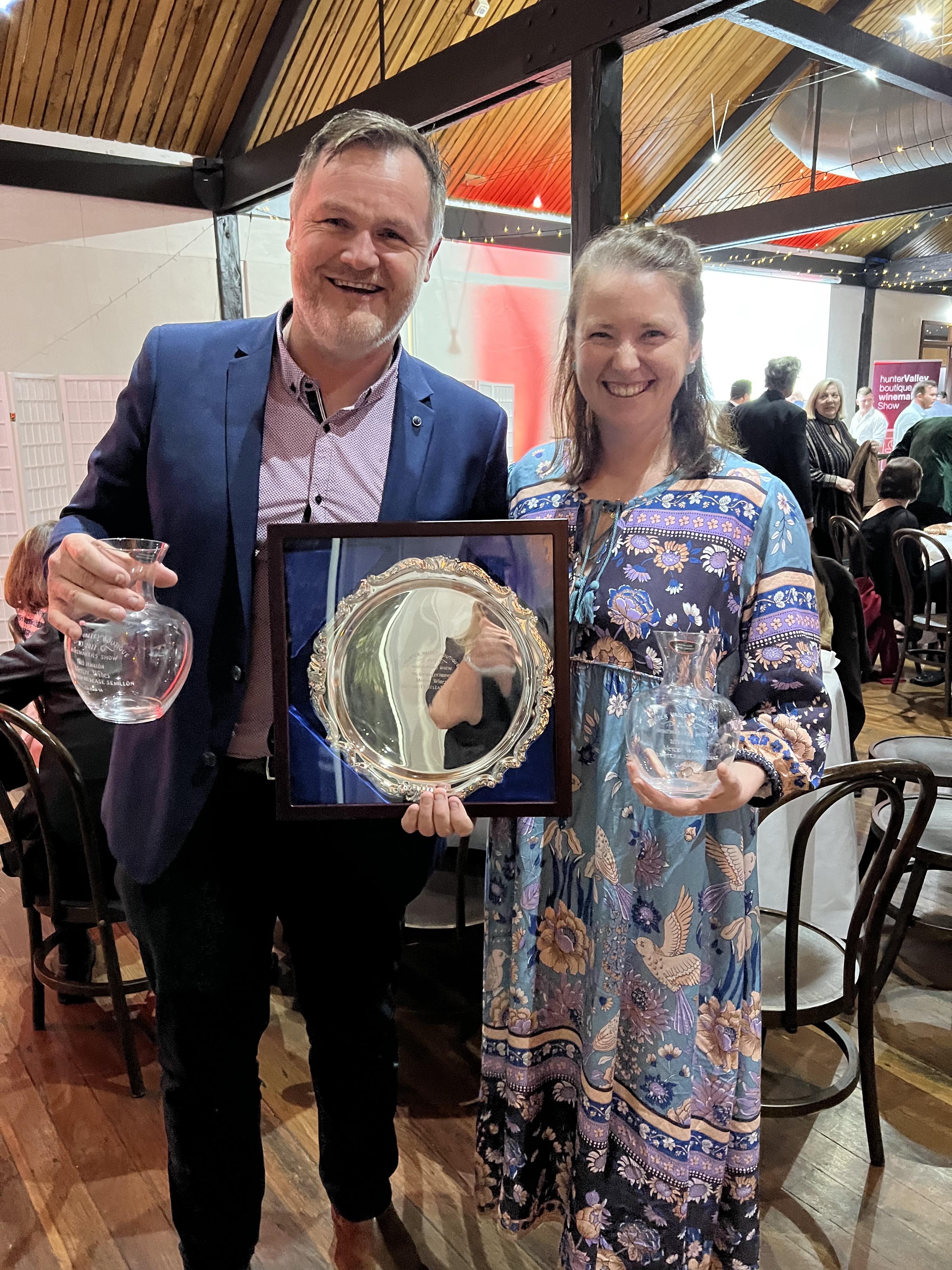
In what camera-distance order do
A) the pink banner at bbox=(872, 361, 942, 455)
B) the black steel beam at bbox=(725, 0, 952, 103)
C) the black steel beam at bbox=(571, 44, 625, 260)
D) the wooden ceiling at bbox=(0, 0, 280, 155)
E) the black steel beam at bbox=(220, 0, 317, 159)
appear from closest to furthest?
the black steel beam at bbox=(571, 44, 625, 260), the black steel beam at bbox=(725, 0, 952, 103), the wooden ceiling at bbox=(0, 0, 280, 155), the black steel beam at bbox=(220, 0, 317, 159), the pink banner at bbox=(872, 361, 942, 455)

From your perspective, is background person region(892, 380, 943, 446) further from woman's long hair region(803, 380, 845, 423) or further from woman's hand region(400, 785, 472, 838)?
woman's hand region(400, 785, 472, 838)

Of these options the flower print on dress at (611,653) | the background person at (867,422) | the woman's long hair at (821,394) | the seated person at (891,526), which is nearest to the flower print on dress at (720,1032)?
the flower print on dress at (611,653)

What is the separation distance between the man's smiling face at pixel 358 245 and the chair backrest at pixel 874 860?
1096 mm

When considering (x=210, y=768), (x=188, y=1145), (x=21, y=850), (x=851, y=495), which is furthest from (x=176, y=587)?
(x=851, y=495)

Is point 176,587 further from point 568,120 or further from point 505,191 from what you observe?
point 505,191

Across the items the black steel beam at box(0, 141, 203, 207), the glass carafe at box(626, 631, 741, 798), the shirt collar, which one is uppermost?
the black steel beam at box(0, 141, 203, 207)

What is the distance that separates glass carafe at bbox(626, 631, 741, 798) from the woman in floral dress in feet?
0.24

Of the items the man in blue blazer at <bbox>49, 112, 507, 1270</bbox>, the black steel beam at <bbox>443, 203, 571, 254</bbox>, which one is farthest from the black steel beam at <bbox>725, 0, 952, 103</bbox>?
the man in blue blazer at <bbox>49, 112, 507, 1270</bbox>

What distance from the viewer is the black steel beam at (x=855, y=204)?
4609mm

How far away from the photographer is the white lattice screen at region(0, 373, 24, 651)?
4.54m

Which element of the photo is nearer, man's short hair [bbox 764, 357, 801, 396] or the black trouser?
the black trouser

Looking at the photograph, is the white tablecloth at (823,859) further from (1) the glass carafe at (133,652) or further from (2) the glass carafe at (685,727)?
(1) the glass carafe at (133,652)

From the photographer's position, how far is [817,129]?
3857 millimetres

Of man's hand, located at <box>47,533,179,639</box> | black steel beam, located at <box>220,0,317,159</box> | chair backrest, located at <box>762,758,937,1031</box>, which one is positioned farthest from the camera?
black steel beam, located at <box>220,0,317,159</box>
